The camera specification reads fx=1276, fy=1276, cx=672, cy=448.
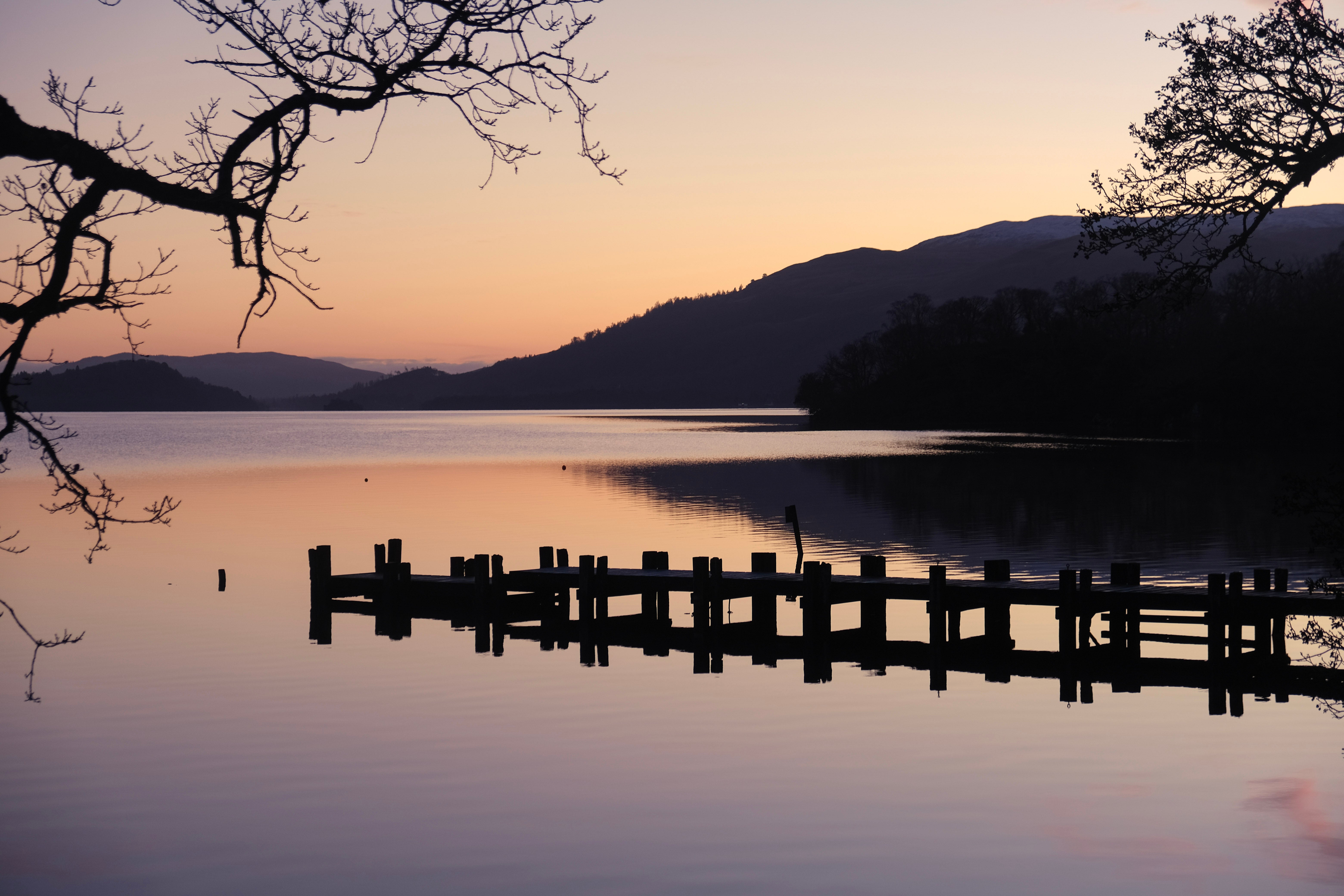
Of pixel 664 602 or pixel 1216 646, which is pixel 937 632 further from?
pixel 664 602

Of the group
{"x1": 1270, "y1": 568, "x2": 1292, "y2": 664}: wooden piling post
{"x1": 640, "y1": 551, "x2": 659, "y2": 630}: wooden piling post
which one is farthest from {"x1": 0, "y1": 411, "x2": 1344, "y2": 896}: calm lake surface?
{"x1": 640, "y1": 551, "x2": 659, "y2": 630}: wooden piling post

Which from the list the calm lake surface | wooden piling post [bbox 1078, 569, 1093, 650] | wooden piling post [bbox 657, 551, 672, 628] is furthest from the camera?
wooden piling post [bbox 657, 551, 672, 628]

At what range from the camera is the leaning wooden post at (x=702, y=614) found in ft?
77.8

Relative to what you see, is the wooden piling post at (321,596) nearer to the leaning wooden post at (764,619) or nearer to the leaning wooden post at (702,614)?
the leaning wooden post at (702,614)

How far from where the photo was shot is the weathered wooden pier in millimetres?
20297

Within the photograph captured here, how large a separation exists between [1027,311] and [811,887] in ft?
597

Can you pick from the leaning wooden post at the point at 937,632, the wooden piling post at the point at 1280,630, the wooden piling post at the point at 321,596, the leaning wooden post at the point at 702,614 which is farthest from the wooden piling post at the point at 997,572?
the wooden piling post at the point at 321,596

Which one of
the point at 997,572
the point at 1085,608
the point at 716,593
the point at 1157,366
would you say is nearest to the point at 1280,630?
the point at 1085,608

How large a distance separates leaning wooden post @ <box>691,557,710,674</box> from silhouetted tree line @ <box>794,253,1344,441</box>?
75.0 m

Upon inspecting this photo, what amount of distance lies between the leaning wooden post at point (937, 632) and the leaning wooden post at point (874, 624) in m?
1.07

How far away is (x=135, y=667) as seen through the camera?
25.9 metres

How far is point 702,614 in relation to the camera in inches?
949

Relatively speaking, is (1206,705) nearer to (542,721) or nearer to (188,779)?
(542,721)

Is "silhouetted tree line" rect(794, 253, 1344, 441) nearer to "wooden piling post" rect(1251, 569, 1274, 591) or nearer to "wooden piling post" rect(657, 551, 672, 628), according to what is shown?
"wooden piling post" rect(657, 551, 672, 628)
